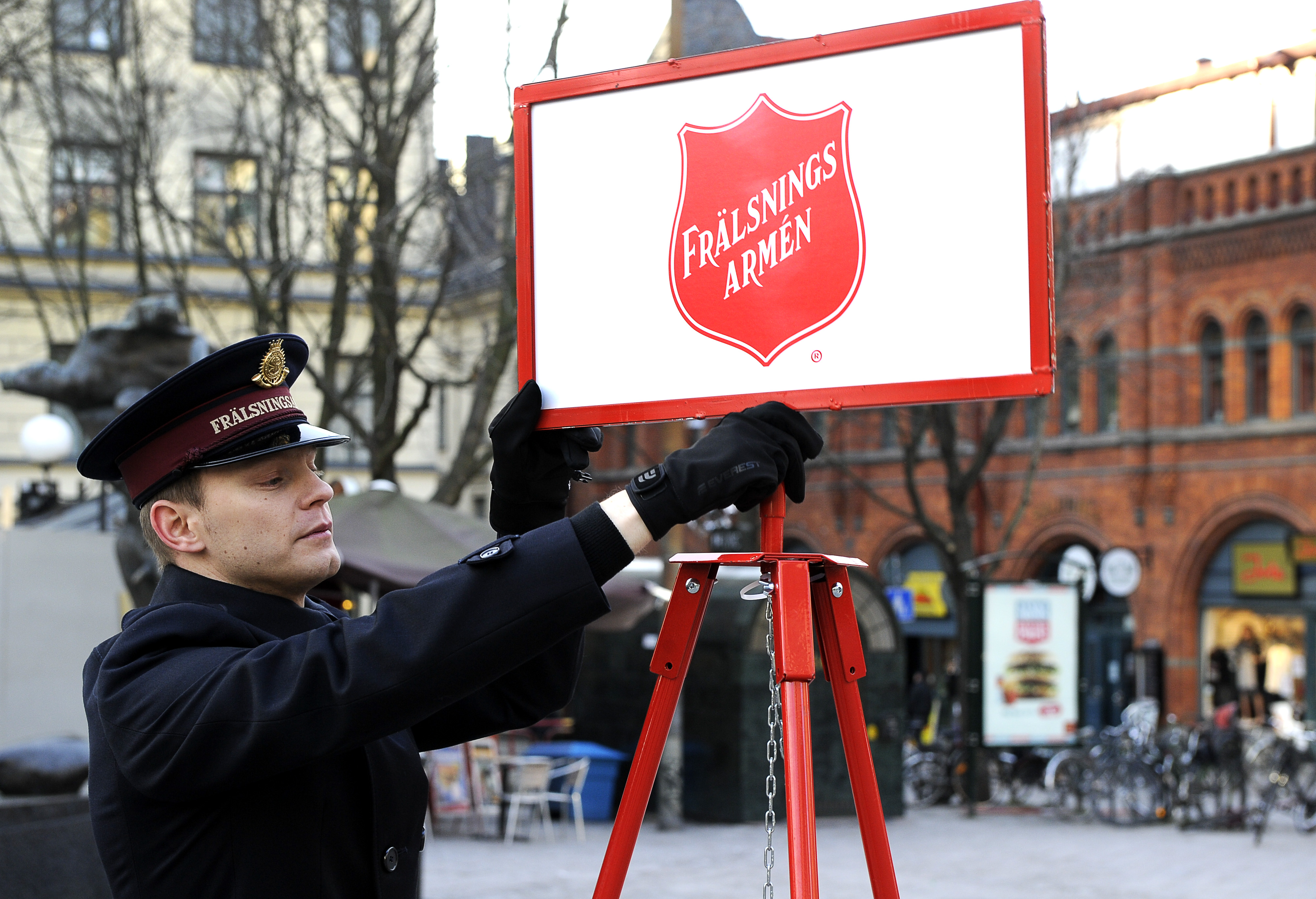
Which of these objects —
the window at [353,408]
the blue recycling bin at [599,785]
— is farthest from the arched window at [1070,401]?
the blue recycling bin at [599,785]

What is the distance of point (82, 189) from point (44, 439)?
6.32 meters

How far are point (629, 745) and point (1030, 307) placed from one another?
1408 centimetres

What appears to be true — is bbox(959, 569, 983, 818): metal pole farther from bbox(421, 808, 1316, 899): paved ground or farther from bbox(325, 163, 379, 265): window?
bbox(325, 163, 379, 265): window

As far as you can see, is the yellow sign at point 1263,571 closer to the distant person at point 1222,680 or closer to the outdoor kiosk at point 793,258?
the distant person at point 1222,680

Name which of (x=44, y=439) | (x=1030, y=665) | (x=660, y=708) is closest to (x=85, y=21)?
(x=44, y=439)

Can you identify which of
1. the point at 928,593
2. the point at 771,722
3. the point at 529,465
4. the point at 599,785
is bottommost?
the point at 599,785

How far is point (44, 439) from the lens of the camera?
1416 centimetres

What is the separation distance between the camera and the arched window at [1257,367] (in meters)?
26.2

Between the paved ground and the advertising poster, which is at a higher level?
the advertising poster

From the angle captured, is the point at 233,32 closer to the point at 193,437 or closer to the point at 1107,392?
the point at 193,437

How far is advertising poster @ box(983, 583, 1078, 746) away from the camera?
16000 millimetres

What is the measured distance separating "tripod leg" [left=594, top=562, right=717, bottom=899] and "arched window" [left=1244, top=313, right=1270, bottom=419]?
85.3 ft

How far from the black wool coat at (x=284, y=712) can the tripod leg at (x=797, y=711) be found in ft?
1.94

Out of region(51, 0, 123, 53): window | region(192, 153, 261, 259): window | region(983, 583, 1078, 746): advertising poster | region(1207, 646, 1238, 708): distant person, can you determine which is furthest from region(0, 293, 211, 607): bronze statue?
region(1207, 646, 1238, 708): distant person
